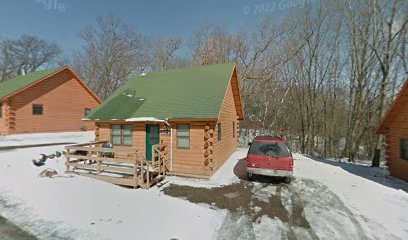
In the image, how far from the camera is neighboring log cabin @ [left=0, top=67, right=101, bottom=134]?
1842 centimetres

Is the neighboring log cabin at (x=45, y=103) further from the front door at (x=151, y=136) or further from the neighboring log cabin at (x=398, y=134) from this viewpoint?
the neighboring log cabin at (x=398, y=134)

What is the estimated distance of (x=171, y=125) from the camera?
10070 mm

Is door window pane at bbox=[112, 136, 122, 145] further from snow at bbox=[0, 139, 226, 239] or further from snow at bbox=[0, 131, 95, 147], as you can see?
Result: snow at bbox=[0, 131, 95, 147]

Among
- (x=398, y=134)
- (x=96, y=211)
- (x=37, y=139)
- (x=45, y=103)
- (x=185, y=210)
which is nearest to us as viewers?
(x=96, y=211)

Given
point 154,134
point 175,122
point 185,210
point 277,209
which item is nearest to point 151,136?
point 154,134

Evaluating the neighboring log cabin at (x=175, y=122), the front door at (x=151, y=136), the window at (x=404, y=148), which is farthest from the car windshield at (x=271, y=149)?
the window at (x=404, y=148)

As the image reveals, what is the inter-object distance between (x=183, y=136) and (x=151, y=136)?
1.93m

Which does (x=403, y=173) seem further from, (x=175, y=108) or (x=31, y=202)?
(x=31, y=202)

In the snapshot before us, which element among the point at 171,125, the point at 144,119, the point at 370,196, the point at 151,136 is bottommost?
the point at 370,196

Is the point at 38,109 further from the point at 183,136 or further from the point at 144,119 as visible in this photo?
the point at 183,136

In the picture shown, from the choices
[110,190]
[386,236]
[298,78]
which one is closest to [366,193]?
[386,236]

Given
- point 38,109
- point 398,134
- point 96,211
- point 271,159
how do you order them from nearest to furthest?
point 96,211 < point 271,159 < point 398,134 < point 38,109

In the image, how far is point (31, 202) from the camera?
→ 5.91 m

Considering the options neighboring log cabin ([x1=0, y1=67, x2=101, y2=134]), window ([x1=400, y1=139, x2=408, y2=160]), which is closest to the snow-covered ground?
window ([x1=400, y1=139, x2=408, y2=160])
